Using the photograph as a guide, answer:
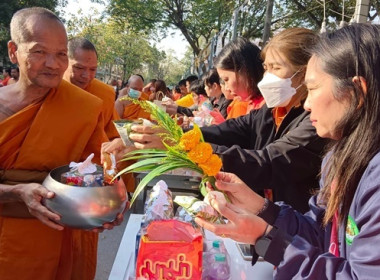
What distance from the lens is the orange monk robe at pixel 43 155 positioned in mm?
1835

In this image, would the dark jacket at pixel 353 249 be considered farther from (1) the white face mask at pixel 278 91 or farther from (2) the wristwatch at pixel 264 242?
(1) the white face mask at pixel 278 91

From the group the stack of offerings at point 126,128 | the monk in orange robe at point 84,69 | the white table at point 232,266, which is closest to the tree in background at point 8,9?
the monk in orange robe at point 84,69

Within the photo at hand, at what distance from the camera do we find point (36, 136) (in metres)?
1.85

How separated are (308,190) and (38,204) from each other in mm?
1395

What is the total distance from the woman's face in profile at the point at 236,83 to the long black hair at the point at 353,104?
1.64 meters

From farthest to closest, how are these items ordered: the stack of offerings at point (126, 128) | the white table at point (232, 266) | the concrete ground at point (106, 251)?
1. the concrete ground at point (106, 251)
2. the stack of offerings at point (126, 128)
3. the white table at point (232, 266)

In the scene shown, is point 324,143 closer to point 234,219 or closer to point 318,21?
point 234,219

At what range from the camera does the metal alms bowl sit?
4.84ft

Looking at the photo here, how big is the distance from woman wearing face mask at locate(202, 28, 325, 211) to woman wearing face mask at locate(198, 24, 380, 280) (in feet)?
1.76

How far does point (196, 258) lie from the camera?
4.07 ft

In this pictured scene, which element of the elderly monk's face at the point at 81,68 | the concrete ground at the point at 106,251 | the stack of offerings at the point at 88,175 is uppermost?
the elderly monk's face at the point at 81,68

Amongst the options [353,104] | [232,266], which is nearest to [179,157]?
[232,266]

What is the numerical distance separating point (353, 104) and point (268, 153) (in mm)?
788

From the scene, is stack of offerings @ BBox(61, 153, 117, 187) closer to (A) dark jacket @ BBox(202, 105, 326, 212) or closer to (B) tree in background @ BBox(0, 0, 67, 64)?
(A) dark jacket @ BBox(202, 105, 326, 212)
